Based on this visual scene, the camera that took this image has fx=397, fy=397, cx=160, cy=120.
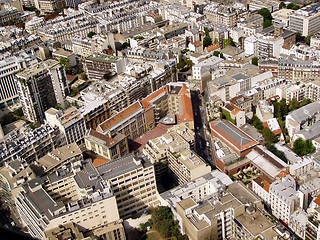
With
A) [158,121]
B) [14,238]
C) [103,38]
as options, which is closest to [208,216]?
[158,121]

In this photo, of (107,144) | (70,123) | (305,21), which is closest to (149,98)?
(107,144)

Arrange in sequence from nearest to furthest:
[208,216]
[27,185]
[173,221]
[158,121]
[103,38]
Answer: [208,216] → [173,221] → [27,185] → [158,121] → [103,38]

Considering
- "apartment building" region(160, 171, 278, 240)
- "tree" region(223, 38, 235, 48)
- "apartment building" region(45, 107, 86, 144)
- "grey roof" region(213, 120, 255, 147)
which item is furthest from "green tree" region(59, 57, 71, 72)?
"apartment building" region(160, 171, 278, 240)

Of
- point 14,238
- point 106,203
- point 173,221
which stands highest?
point 14,238

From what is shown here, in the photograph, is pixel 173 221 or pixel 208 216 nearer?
pixel 208 216

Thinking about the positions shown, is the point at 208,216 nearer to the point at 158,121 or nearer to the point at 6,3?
the point at 158,121

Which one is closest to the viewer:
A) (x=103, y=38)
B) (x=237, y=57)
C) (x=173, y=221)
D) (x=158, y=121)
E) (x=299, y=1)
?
(x=173, y=221)

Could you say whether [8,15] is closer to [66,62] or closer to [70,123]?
[66,62]

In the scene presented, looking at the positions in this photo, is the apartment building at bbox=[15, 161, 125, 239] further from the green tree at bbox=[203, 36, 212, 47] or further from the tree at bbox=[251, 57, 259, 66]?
the green tree at bbox=[203, 36, 212, 47]
